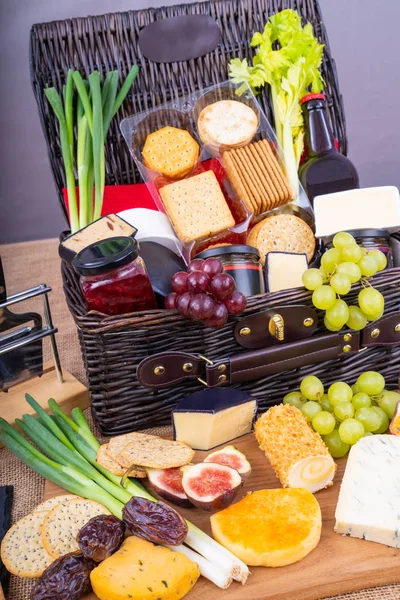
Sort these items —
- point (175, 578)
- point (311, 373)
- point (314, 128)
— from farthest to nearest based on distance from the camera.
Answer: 1. point (314, 128)
2. point (311, 373)
3. point (175, 578)

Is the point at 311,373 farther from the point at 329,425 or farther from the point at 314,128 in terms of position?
the point at 314,128

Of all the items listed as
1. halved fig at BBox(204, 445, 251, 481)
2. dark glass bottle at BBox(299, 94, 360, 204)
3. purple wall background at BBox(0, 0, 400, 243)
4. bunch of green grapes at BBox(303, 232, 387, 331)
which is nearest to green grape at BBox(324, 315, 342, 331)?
bunch of green grapes at BBox(303, 232, 387, 331)

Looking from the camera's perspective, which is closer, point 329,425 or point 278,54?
point 329,425

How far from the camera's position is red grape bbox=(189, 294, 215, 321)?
3.60 feet

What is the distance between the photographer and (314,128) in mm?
1660

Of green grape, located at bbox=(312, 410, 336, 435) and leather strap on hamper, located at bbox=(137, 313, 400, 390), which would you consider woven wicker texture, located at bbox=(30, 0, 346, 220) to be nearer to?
leather strap on hamper, located at bbox=(137, 313, 400, 390)

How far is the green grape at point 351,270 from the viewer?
46.4 inches

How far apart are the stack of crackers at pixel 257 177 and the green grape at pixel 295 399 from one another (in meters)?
0.51

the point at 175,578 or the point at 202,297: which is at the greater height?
the point at 202,297

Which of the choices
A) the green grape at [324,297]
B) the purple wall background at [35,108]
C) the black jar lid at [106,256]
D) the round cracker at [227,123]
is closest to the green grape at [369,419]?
the green grape at [324,297]

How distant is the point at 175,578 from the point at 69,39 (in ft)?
4.63

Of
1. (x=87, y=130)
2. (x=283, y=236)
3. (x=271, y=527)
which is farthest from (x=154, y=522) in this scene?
(x=87, y=130)

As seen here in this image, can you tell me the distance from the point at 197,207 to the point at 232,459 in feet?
2.13

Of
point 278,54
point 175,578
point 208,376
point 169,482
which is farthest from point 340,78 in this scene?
point 175,578
